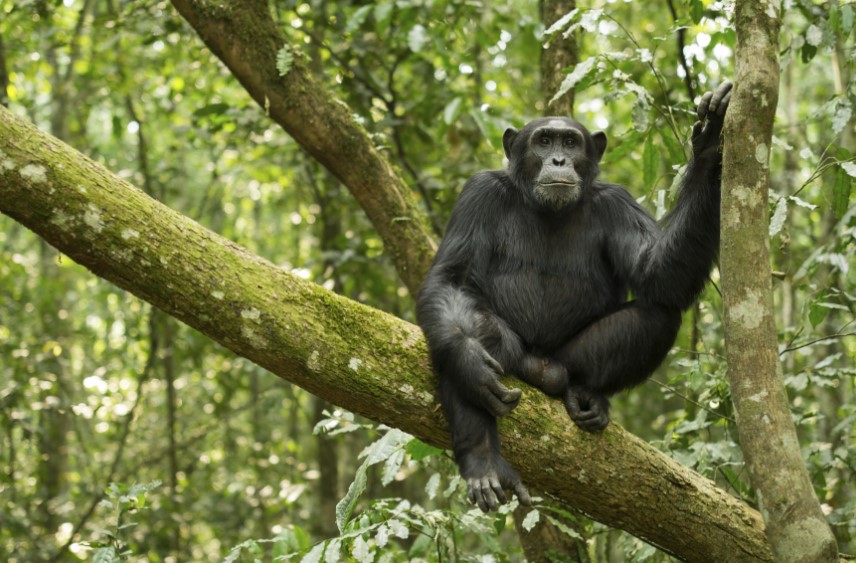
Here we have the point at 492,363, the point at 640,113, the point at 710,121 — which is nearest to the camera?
the point at 710,121

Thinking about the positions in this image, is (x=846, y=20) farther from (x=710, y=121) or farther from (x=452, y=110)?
(x=452, y=110)

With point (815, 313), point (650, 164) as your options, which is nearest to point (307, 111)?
point (650, 164)

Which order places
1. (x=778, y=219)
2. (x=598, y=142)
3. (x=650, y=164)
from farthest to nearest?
(x=598, y=142) < (x=650, y=164) < (x=778, y=219)

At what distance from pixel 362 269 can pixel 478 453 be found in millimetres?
4691

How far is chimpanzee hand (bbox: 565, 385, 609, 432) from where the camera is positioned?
14.0 ft

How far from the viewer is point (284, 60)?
582 cm

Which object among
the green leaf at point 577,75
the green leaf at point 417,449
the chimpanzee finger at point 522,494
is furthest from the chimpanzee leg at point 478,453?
the green leaf at point 577,75

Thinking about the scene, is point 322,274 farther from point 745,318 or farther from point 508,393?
point 745,318

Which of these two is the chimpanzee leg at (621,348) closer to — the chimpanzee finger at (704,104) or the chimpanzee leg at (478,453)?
the chimpanzee leg at (478,453)

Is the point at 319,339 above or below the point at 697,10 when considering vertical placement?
below

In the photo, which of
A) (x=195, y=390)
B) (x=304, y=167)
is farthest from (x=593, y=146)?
(x=195, y=390)

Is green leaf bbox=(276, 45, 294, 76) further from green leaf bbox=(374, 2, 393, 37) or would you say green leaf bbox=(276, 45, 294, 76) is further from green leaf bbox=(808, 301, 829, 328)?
green leaf bbox=(808, 301, 829, 328)

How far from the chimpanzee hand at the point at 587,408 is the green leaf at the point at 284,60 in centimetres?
303

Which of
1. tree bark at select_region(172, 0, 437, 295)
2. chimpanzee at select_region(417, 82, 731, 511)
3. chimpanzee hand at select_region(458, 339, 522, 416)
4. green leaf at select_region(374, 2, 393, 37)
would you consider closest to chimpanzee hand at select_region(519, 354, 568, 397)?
chimpanzee at select_region(417, 82, 731, 511)
